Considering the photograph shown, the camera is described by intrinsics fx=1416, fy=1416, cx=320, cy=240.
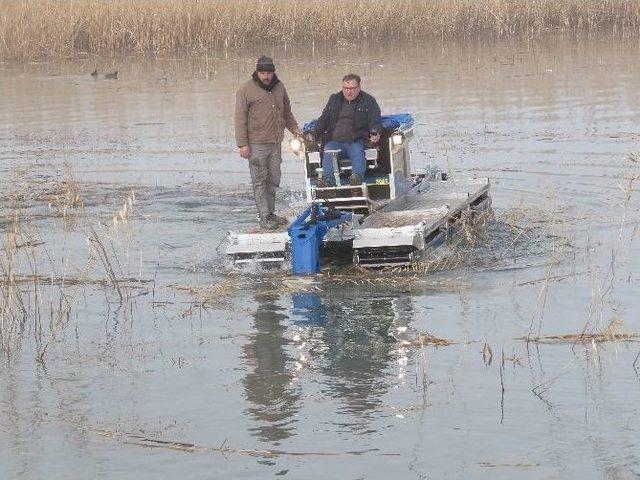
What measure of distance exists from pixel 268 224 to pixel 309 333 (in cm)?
330

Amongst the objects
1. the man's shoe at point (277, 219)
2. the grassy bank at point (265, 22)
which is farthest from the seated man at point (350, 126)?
the grassy bank at point (265, 22)

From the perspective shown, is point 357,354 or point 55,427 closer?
point 55,427

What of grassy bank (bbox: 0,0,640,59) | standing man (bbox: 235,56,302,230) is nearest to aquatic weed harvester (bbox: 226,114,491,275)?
standing man (bbox: 235,56,302,230)

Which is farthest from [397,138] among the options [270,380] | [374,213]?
[270,380]

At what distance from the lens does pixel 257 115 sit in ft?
47.5

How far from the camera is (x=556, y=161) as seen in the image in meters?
19.5

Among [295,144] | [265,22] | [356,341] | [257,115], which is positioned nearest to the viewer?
[356,341]

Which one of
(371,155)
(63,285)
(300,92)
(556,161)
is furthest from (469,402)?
(300,92)

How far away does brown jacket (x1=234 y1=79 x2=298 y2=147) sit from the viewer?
14445 mm

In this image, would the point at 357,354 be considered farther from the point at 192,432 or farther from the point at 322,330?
the point at 192,432

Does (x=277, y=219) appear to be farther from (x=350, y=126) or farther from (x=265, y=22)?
(x=265, y=22)

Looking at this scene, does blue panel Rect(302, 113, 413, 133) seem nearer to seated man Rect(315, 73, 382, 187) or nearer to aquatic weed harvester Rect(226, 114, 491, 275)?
aquatic weed harvester Rect(226, 114, 491, 275)

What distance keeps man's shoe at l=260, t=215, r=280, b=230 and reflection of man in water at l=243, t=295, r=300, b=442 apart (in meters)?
2.19

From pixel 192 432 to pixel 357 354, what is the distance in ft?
6.33
